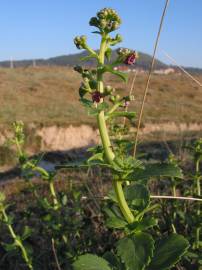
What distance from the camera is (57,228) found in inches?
149

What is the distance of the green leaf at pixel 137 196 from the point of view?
87.9 inches

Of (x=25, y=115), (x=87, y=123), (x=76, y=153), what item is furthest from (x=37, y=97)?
(x=76, y=153)

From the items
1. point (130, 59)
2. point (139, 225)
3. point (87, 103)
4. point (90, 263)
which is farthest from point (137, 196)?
point (130, 59)

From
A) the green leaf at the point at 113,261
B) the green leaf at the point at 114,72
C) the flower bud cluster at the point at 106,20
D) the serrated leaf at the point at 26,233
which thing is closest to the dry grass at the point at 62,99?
the serrated leaf at the point at 26,233

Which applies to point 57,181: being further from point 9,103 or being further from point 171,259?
point 9,103

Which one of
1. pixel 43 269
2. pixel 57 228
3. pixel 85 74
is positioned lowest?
pixel 43 269

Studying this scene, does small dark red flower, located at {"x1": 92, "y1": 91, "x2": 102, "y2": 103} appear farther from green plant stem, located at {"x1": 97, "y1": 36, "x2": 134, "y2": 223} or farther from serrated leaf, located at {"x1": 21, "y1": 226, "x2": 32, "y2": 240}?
serrated leaf, located at {"x1": 21, "y1": 226, "x2": 32, "y2": 240}

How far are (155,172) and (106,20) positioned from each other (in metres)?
0.71

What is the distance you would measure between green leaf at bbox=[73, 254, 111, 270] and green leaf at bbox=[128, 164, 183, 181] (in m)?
0.45

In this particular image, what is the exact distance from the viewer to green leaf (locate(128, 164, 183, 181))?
199cm

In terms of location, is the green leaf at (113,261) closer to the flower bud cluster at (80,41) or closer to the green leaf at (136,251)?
the green leaf at (136,251)

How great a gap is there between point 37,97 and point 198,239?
87.0 ft

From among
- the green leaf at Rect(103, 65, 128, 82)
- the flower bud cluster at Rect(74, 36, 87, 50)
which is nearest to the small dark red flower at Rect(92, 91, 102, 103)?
the green leaf at Rect(103, 65, 128, 82)

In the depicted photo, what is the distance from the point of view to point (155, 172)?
2037mm
